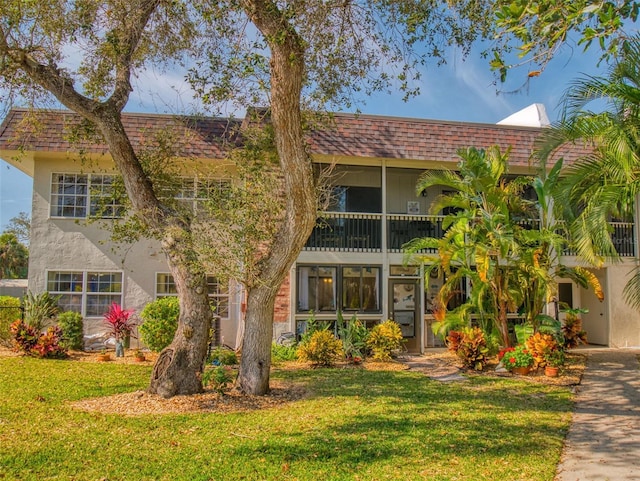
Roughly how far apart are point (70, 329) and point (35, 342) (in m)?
1.39

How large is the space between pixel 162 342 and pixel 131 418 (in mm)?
6084

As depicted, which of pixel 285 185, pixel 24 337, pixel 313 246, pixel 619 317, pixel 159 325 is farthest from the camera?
pixel 619 317

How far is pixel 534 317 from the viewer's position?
42.7 feet

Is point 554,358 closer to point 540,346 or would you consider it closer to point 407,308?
point 540,346

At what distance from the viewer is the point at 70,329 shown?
14.4 m

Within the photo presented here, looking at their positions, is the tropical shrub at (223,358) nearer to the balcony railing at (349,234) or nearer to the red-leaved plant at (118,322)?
the red-leaved plant at (118,322)

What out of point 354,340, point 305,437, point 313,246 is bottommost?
point 305,437

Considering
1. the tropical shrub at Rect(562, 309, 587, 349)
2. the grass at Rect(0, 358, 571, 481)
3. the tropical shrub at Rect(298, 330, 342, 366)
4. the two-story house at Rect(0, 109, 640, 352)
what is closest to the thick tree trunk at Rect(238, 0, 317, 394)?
the grass at Rect(0, 358, 571, 481)

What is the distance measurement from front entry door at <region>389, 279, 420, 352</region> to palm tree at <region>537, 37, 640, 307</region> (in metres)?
6.07

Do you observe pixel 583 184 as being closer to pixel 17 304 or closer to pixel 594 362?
pixel 594 362

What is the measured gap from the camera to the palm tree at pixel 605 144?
888 cm

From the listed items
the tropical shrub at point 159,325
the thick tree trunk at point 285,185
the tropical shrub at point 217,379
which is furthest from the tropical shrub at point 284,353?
the tropical shrub at point 217,379

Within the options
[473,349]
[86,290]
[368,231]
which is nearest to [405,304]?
[368,231]

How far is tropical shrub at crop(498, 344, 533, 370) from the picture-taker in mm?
12047
